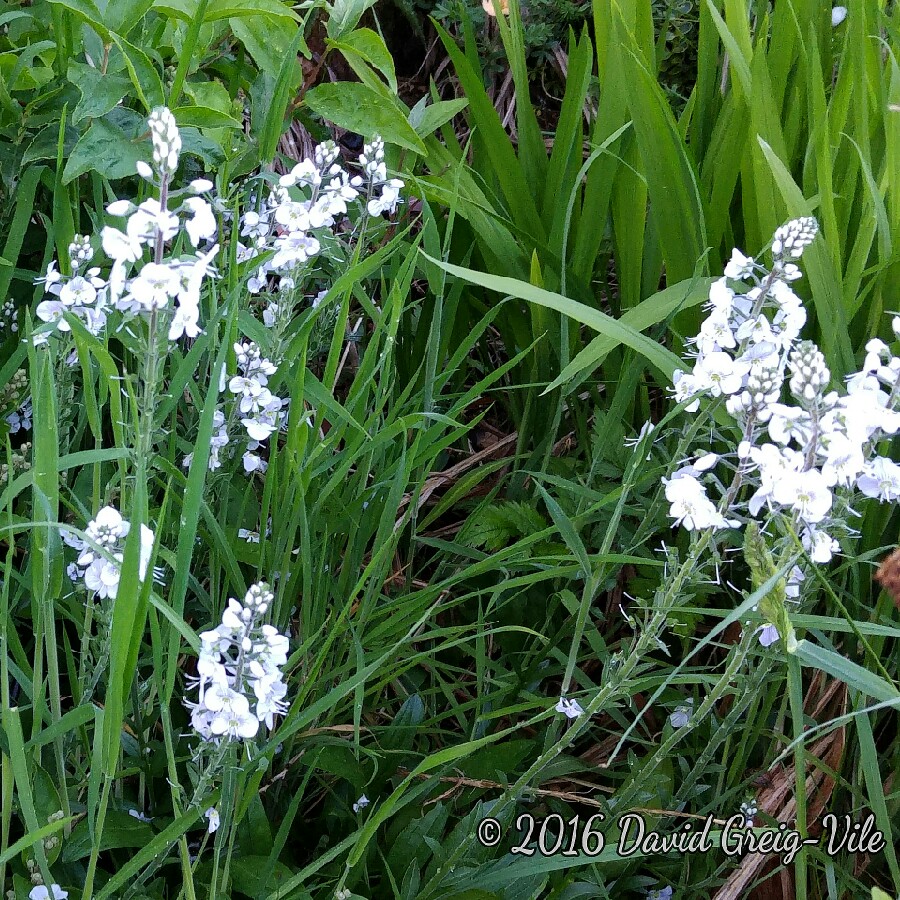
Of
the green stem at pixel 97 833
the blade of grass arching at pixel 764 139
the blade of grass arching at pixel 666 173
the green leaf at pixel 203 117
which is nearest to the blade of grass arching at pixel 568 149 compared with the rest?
the blade of grass arching at pixel 666 173

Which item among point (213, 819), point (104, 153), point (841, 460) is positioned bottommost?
point (213, 819)

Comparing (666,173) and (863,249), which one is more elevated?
(666,173)

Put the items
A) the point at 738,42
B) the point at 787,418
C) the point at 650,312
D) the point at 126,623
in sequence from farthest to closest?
the point at 738,42 → the point at 650,312 → the point at 787,418 → the point at 126,623

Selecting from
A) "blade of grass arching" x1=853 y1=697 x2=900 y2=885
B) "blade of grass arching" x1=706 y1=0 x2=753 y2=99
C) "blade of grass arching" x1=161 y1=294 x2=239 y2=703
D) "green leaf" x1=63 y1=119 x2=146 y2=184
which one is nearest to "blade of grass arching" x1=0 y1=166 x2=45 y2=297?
"green leaf" x1=63 y1=119 x2=146 y2=184

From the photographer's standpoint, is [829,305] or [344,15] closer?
[829,305]

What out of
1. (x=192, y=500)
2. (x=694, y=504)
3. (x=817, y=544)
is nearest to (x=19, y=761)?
(x=192, y=500)

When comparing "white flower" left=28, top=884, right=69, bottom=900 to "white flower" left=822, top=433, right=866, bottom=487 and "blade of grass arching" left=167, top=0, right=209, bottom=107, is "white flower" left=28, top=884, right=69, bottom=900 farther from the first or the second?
"blade of grass arching" left=167, top=0, right=209, bottom=107

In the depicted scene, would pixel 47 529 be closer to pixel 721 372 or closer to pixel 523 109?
pixel 721 372
